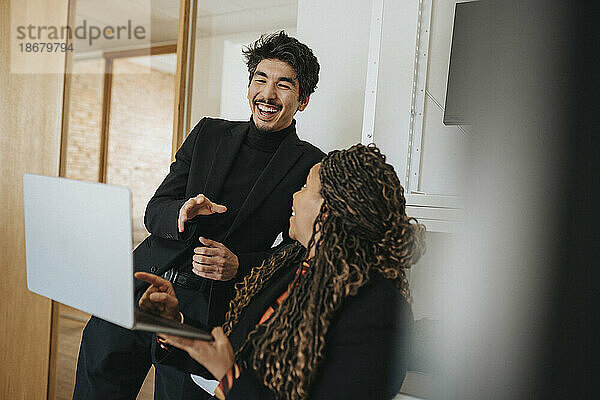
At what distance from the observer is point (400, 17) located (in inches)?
60.9

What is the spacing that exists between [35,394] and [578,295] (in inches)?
92.5

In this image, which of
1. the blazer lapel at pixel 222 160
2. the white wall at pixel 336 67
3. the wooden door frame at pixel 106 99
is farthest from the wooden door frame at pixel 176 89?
the blazer lapel at pixel 222 160

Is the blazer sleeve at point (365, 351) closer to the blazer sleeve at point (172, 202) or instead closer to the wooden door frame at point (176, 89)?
the blazer sleeve at point (172, 202)

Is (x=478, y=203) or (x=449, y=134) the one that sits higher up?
(x=449, y=134)

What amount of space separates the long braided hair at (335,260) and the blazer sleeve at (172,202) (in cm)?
44

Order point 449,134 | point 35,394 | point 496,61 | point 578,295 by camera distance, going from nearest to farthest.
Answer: point 578,295 → point 496,61 → point 449,134 → point 35,394

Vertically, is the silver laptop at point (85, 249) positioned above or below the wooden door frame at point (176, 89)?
below

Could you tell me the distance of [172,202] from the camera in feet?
5.02

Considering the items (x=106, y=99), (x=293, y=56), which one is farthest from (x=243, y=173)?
(x=106, y=99)

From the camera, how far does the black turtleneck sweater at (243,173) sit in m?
1.60

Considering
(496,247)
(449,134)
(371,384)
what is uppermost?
(449,134)

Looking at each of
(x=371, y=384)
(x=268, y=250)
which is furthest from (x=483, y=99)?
(x=268, y=250)

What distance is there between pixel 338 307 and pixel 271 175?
0.62 m

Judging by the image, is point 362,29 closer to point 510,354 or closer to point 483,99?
point 483,99
